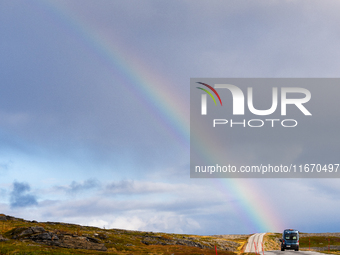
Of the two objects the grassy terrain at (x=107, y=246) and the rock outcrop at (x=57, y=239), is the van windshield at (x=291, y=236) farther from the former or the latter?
the rock outcrop at (x=57, y=239)

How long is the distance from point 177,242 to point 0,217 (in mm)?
75228

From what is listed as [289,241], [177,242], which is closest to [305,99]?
[289,241]

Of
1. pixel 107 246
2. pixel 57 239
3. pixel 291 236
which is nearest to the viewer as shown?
pixel 57 239

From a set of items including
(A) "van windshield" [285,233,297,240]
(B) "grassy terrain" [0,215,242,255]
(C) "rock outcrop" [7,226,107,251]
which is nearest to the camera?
(B) "grassy terrain" [0,215,242,255]

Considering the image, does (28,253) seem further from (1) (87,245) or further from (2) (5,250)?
(1) (87,245)

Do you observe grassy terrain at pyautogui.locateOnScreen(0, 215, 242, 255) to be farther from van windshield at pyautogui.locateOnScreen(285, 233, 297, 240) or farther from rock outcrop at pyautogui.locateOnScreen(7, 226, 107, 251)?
van windshield at pyautogui.locateOnScreen(285, 233, 297, 240)

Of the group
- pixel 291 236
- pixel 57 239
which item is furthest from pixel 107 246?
pixel 291 236

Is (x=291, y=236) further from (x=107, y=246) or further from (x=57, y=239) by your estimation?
(x=57, y=239)

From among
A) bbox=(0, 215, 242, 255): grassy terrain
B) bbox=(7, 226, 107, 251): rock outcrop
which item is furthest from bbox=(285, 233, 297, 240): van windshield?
bbox=(7, 226, 107, 251): rock outcrop

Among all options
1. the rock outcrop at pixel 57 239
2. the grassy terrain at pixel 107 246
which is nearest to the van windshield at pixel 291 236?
the grassy terrain at pixel 107 246

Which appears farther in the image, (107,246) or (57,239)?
(107,246)

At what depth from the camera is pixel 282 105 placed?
97.2 meters

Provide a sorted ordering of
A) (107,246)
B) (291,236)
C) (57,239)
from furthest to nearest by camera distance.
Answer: (107,246) < (291,236) < (57,239)

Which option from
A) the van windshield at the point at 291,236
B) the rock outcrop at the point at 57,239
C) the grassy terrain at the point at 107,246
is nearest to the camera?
the grassy terrain at the point at 107,246
